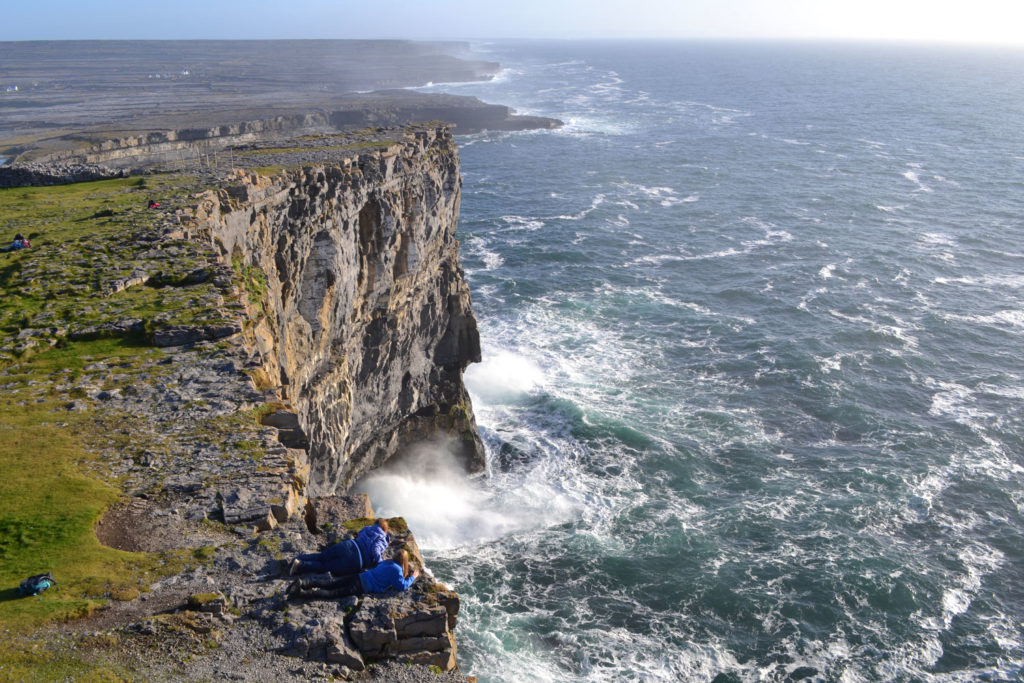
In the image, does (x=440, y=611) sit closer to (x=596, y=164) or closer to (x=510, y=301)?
(x=510, y=301)

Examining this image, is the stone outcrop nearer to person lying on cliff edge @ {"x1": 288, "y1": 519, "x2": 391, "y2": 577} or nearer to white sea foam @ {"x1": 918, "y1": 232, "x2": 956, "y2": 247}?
white sea foam @ {"x1": 918, "y1": 232, "x2": 956, "y2": 247}

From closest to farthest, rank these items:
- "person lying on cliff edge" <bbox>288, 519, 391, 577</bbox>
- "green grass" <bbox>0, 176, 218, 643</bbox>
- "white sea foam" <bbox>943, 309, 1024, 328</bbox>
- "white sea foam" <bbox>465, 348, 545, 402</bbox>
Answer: "green grass" <bbox>0, 176, 218, 643</bbox>
"person lying on cliff edge" <bbox>288, 519, 391, 577</bbox>
"white sea foam" <bbox>465, 348, 545, 402</bbox>
"white sea foam" <bbox>943, 309, 1024, 328</bbox>

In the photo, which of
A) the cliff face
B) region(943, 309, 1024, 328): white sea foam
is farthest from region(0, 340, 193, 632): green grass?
region(943, 309, 1024, 328): white sea foam

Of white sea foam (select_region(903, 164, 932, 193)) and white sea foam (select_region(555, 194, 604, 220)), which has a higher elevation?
white sea foam (select_region(903, 164, 932, 193))

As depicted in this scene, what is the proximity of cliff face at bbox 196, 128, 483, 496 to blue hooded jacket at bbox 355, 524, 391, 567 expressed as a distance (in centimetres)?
923

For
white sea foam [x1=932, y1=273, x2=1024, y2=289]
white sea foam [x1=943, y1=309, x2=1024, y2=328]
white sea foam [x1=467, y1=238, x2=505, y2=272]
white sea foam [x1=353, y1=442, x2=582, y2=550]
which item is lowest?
white sea foam [x1=353, y1=442, x2=582, y2=550]

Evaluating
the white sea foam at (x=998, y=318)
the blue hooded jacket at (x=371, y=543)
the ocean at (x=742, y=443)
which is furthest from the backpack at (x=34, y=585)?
the white sea foam at (x=998, y=318)

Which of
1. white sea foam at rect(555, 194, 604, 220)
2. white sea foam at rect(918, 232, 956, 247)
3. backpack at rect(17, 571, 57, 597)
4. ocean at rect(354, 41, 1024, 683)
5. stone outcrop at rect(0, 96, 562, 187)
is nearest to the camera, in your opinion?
backpack at rect(17, 571, 57, 597)

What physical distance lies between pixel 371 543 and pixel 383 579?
869 mm

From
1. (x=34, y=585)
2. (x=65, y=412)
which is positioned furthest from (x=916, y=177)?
(x=34, y=585)

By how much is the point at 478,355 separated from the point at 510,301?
21.7 meters

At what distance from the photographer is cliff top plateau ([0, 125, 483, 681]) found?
14.0 metres

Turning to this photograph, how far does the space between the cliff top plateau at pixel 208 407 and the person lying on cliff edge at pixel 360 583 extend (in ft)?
0.78

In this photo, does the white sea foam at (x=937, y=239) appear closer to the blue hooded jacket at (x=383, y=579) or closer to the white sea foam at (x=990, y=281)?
the white sea foam at (x=990, y=281)
